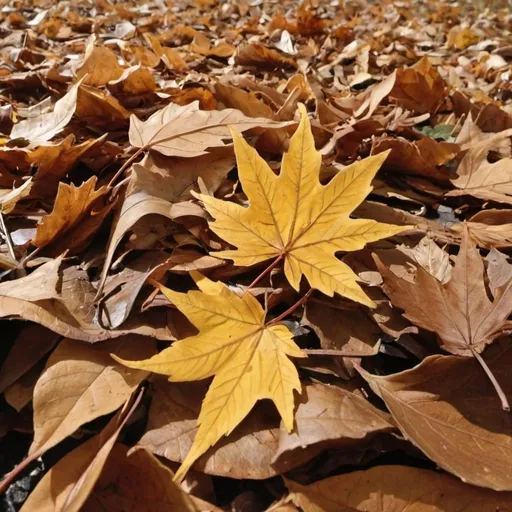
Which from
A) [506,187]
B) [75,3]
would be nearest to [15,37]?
[75,3]

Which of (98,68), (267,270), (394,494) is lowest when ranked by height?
(394,494)

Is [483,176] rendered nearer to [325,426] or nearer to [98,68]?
[325,426]

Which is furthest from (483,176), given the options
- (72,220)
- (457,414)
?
(72,220)

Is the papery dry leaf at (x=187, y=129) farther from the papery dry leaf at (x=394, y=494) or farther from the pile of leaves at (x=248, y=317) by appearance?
the papery dry leaf at (x=394, y=494)

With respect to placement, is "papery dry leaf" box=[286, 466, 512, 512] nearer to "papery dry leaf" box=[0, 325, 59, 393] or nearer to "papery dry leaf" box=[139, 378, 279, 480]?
"papery dry leaf" box=[139, 378, 279, 480]

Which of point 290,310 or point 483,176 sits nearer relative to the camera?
point 290,310

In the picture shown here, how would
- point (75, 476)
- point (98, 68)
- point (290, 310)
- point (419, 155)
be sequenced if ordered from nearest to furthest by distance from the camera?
point (75, 476)
point (290, 310)
point (419, 155)
point (98, 68)

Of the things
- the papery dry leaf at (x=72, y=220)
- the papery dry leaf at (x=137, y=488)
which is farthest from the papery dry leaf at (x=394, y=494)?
the papery dry leaf at (x=72, y=220)

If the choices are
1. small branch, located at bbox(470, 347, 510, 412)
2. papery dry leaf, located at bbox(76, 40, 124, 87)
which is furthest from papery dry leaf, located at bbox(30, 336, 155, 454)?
papery dry leaf, located at bbox(76, 40, 124, 87)

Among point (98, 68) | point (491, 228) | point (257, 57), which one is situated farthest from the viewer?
point (257, 57)
